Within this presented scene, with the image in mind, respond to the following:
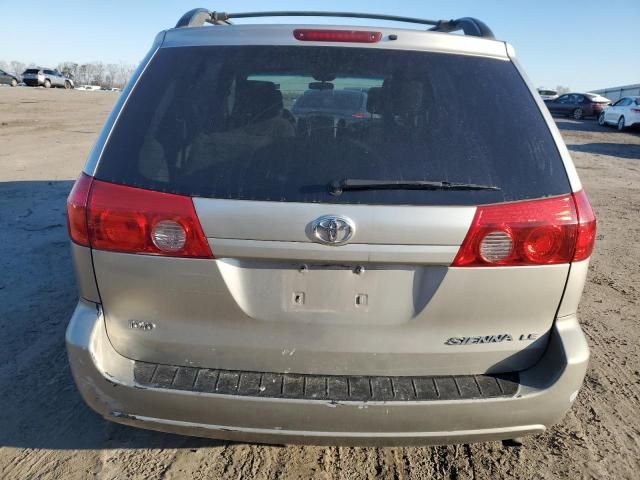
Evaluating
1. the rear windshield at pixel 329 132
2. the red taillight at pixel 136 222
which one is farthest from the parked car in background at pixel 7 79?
the red taillight at pixel 136 222

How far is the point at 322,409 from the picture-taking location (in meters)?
1.96

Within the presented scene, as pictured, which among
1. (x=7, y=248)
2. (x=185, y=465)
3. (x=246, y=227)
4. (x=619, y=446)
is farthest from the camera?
(x=7, y=248)

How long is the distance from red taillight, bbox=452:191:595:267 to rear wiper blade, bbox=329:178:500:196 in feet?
0.34

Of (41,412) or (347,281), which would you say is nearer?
(347,281)

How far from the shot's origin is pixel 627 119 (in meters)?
24.4

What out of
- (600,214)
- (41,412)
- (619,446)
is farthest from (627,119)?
(41,412)

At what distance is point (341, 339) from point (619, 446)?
1778 millimetres

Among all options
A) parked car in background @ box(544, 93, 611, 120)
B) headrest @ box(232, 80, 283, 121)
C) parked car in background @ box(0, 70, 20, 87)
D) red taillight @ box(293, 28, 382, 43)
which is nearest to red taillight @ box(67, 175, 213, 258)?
headrest @ box(232, 80, 283, 121)

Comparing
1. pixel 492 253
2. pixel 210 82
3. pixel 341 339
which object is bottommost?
pixel 341 339

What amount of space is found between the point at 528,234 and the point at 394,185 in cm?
55

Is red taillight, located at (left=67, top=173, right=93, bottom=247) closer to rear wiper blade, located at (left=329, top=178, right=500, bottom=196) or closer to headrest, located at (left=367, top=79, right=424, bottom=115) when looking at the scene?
rear wiper blade, located at (left=329, top=178, right=500, bottom=196)

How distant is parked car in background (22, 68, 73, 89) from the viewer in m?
49.5

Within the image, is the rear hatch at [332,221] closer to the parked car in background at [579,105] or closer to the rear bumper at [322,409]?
the rear bumper at [322,409]

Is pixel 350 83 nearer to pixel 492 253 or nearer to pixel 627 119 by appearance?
pixel 492 253
